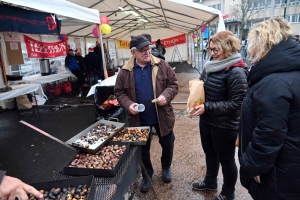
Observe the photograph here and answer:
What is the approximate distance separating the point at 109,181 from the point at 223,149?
1.20m

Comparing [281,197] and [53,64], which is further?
[53,64]

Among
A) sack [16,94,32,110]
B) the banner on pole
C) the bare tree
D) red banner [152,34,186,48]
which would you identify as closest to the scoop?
the banner on pole

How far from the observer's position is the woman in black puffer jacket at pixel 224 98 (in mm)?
1861

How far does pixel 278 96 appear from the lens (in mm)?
1141

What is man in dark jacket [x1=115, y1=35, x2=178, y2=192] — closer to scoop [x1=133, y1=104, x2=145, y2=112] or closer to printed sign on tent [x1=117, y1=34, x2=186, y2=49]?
scoop [x1=133, y1=104, x2=145, y2=112]

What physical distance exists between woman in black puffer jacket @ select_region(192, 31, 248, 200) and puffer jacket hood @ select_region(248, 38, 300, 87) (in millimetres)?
604

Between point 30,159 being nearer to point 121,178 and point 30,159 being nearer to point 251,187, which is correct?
point 121,178

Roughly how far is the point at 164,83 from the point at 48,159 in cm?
252

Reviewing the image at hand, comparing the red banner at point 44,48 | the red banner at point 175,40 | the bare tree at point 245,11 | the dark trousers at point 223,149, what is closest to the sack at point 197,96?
the dark trousers at point 223,149

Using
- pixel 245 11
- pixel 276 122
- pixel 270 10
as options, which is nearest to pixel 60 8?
pixel 276 122

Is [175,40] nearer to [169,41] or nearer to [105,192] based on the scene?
[169,41]

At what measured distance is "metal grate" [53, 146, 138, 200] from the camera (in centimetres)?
127

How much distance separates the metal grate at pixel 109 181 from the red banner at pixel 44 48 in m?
6.98

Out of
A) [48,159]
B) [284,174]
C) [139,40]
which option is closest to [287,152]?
[284,174]
